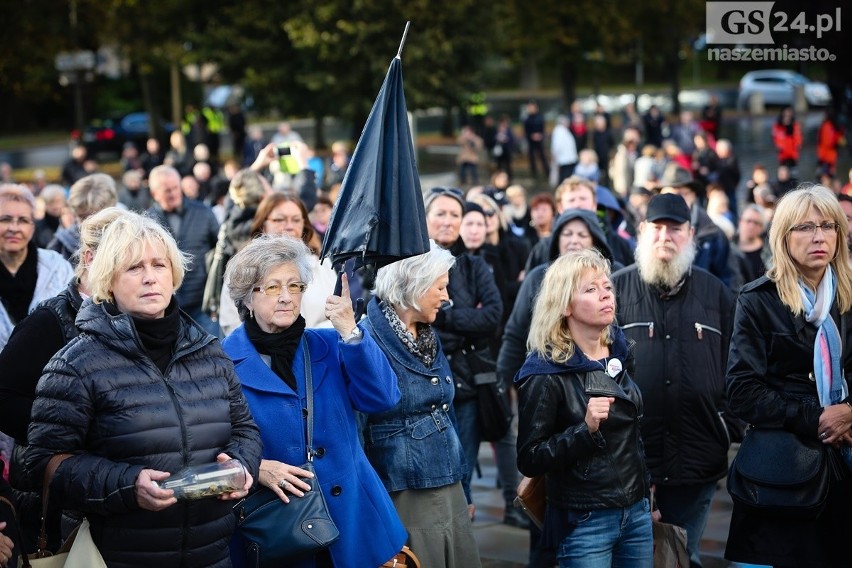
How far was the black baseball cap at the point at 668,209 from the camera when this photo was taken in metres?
6.76

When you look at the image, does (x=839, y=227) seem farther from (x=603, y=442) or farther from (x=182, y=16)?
(x=182, y=16)

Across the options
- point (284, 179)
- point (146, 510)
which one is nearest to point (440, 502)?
point (146, 510)

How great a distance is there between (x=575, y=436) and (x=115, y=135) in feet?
129

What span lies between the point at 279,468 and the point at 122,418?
0.79m

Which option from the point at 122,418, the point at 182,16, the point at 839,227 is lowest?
the point at 122,418

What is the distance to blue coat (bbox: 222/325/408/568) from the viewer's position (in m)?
5.06

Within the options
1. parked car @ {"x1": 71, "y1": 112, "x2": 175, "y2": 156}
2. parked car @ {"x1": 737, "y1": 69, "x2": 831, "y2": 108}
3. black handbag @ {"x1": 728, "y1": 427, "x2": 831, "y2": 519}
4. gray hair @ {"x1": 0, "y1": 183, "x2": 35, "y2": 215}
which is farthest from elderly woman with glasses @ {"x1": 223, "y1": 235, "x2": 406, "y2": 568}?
parked car @ {"x1": 737, "y1": 69, "x2": 831, "y2": 108}

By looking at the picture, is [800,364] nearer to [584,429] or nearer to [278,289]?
[584,429]

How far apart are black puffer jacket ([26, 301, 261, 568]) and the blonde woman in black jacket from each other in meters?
1.53

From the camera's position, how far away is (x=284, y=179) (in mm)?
13562

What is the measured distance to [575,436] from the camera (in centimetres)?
531

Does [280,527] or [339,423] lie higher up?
[339,423]

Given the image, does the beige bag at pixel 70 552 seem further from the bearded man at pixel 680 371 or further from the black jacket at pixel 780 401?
the bearded man at pixel 680 371

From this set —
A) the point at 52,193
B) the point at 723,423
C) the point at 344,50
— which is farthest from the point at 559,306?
the point at 344,50
